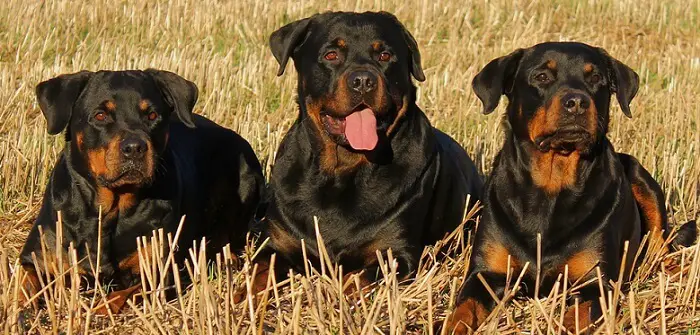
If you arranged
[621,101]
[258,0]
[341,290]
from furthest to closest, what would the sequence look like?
[258,0] → [621,101] → [341,290]

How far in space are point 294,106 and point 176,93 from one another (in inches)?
141

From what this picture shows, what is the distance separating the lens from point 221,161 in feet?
25.0

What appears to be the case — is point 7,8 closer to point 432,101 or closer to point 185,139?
point 432,101

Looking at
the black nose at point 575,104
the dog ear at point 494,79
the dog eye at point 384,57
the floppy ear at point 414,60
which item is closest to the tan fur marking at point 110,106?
the dog eye at point 384,57

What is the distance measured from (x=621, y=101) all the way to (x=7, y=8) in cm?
857

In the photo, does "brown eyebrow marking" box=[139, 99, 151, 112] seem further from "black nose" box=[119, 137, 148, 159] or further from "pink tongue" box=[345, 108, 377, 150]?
"pink tongue" box=[345, 108, 377, 150]

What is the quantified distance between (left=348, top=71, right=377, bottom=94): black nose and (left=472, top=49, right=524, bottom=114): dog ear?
1.75ft

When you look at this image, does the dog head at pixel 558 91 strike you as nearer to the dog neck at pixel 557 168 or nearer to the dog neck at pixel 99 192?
the dog neck at pixel 557 168

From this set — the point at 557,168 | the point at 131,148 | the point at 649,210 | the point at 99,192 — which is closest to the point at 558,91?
the point at 557,168

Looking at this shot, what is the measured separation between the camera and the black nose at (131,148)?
19.0 feet

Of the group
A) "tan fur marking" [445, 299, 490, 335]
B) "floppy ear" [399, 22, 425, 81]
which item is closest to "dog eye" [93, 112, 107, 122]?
"floppy ear" [399, 22, 425, 81]

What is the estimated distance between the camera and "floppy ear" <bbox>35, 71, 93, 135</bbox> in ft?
20.0

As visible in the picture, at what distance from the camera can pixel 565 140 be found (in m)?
5.52

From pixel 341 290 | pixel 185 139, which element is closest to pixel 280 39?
pixel 185 139
